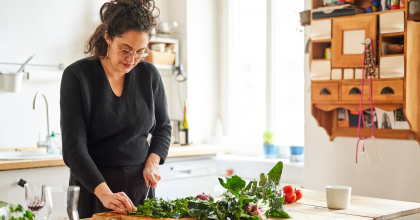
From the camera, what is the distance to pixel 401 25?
255 centimetres

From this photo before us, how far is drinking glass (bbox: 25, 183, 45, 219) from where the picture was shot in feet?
4.05

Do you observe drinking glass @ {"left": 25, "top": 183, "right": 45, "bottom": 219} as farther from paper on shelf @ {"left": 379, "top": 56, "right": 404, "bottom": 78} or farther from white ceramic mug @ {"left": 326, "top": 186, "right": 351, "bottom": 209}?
paper on shelf @ {"left": 379, "top": 56, "right": 404, "bottom": 78}

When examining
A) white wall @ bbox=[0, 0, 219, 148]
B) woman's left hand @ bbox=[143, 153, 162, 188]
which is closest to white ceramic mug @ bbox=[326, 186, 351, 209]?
woman's left hand @ bbox=[143, 153, 162, 188]

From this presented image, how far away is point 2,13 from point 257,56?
2.09 m

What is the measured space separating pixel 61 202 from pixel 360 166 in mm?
2158

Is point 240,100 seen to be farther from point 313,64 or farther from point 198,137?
point 313,64

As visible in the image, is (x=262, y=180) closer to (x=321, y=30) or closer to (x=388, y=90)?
(x=388, y=90)

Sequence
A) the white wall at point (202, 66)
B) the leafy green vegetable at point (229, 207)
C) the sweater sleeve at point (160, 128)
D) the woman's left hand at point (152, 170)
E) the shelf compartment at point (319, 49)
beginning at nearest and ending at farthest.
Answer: the leafy green vegetable at point (229, 207), the woman's left hand at point (152, 170), the sweater sleeve at point (160, 128), the shelf compartment at point (319, 49), the white wall at point (202, 66)

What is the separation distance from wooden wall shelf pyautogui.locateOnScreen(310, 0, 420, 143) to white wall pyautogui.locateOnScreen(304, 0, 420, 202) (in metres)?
0.07

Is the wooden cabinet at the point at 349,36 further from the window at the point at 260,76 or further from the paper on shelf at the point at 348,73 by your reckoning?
the window at the point at 260,76

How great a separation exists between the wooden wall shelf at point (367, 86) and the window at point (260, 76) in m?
0.97

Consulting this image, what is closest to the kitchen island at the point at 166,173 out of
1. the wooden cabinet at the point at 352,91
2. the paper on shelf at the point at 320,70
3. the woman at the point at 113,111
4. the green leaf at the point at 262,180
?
the woman at the point at 113,111

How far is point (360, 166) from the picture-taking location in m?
2.89

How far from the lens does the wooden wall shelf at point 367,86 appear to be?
2.57 metres
